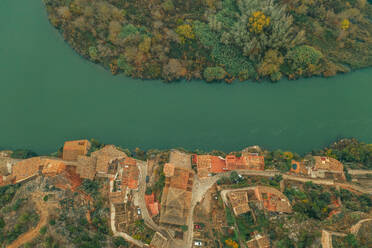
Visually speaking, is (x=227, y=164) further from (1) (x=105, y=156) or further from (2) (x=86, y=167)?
(2) (x=86, y=167)

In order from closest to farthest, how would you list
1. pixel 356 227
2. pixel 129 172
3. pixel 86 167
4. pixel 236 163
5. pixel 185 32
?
pixel 356 227
pixel 86 167
pixel 129 172
pixel 236 163
pixel 185 32

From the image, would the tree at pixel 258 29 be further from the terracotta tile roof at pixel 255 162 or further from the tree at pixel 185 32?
the terracotta tile roof at pixel 255 162

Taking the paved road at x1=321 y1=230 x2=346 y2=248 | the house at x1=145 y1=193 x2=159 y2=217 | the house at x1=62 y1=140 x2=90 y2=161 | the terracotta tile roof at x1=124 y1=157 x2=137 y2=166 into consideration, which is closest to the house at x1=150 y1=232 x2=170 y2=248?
the house at x1=145 y1=193 x2=159 y2=217

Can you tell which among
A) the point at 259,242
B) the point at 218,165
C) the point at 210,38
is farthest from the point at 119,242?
the point at 210,38

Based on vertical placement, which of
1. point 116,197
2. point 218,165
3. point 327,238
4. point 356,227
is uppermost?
point 218,165

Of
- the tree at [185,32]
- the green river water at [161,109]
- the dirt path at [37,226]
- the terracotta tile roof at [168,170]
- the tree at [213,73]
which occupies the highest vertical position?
the tree at [185,32]

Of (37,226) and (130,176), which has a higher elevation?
(130,176)

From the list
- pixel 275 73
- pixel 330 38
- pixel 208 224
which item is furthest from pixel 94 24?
pixel 330 38

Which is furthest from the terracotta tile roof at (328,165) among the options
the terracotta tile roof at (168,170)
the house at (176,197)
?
the terracotta tile roof at (168,170)
